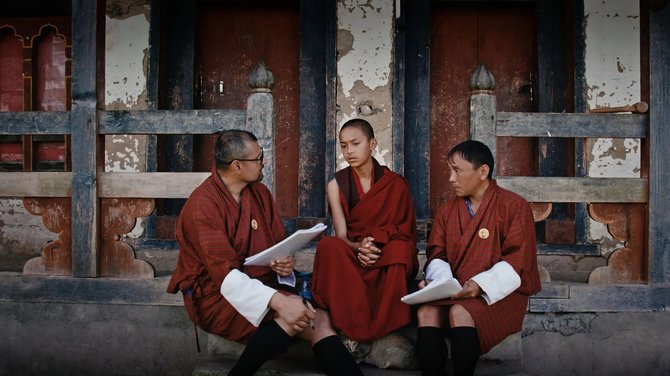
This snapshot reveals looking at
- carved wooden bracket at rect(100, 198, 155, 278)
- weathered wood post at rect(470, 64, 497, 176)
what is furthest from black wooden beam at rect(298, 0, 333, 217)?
weathered wood post at rect(470, 64, 497, 176)

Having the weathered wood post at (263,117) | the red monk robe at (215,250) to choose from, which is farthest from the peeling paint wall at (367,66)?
the red monk robe at (215,250)

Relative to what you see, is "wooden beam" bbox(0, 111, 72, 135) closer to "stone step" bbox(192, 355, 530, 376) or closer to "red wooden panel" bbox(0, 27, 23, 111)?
"stone step" bbox(192, 355, 530, 376)

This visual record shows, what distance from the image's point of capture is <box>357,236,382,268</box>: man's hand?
3518 millimetres

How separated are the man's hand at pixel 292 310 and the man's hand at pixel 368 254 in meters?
0.46

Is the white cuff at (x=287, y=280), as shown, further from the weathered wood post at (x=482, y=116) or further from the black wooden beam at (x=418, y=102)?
the black wooden beam at (x=418, y=102)

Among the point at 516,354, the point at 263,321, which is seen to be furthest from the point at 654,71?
the point at 263,321

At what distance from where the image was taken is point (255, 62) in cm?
625

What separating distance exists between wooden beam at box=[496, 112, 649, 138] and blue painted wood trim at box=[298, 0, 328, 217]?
231 cm

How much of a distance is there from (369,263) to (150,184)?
1568mm

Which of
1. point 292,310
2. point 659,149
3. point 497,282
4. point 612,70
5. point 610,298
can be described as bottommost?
point 610,298

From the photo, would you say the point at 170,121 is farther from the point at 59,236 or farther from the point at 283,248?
the point at 283,248

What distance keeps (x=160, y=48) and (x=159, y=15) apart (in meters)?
0.30

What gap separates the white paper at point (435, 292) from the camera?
3090 millimetres

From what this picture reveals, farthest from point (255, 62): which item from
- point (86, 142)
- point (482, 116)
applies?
point (482, 116)
